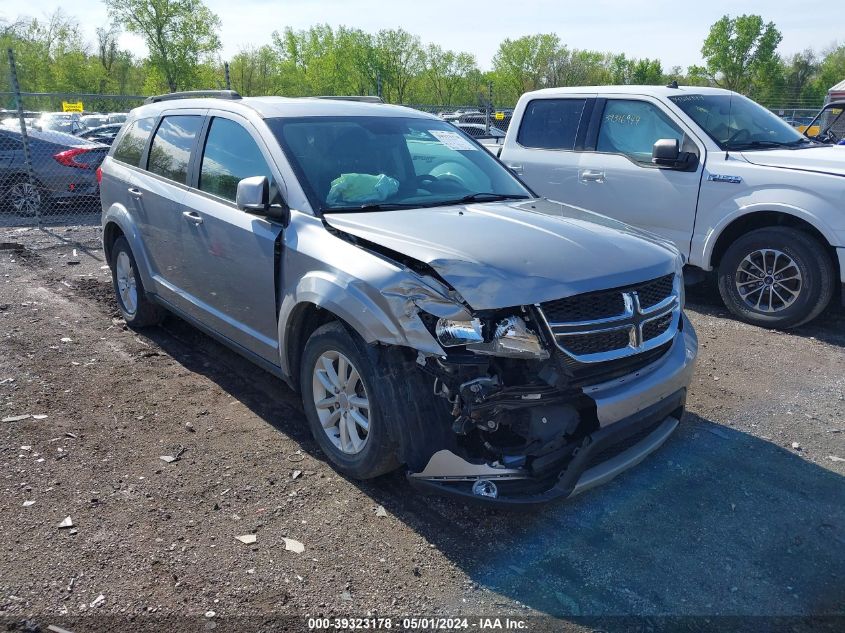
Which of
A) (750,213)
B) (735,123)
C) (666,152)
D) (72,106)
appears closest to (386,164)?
(666,152)

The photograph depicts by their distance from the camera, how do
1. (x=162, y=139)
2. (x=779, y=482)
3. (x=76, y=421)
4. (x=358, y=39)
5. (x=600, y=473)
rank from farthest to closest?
(x=358, y=39) → (x=162, y=139) → (x=76, y=421) → (x=779, y=482) → (x=600, y=473)

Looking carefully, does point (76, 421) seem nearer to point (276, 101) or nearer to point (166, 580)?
point (166, 580)

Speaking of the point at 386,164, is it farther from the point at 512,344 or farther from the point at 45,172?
the point at 45,172

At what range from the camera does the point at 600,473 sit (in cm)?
301

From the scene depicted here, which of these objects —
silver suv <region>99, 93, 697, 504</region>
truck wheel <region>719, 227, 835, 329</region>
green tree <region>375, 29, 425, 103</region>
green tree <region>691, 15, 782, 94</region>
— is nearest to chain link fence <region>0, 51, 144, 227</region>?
silver suv <region>99, 93, 697, 504</region>

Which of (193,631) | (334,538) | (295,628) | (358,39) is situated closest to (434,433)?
(334,538)

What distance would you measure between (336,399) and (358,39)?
259ft

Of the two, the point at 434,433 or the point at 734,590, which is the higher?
the point at 434,433

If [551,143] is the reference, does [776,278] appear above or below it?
below

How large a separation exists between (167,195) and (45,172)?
8966 millimetres

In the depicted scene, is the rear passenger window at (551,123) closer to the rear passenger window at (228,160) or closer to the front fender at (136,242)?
the rear passenger window at (228,160)

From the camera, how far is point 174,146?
5.05 meters

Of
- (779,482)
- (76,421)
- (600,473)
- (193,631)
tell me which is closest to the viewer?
(193,631)

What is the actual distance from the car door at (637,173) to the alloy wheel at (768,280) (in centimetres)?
58
